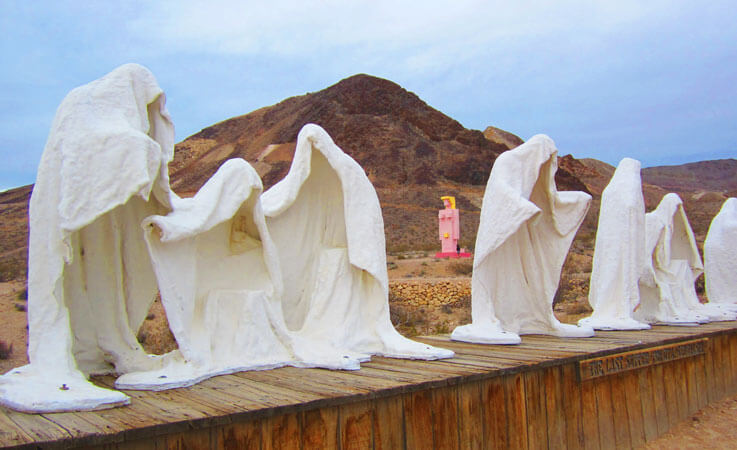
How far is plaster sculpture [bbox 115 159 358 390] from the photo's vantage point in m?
4.17

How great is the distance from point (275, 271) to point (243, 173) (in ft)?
2.77

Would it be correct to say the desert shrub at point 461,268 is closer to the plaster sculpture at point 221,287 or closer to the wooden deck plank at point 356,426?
the plaster sculpture at point 221,287

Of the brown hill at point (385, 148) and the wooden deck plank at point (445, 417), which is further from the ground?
the brown hill at point (385, 148)

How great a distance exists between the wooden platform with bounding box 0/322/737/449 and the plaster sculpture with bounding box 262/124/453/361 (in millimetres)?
405

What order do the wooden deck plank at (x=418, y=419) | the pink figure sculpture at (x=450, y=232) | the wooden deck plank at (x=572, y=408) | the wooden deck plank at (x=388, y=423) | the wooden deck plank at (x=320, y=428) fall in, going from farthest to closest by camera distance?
the pink figure sculpture at (x=450, y=232), the wooden deck plank at (x=572, y=408), the wooden deck plank at (x=418, y=419), the wooden deck plank at (x=388, y=423), the wooden deck plank at (x=320, y=428)

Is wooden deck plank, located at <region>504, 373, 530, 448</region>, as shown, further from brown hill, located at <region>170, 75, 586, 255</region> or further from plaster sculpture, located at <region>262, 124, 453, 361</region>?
brown hill, located at <region>170, 75, 586, 255</region>

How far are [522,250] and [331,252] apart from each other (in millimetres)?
2246

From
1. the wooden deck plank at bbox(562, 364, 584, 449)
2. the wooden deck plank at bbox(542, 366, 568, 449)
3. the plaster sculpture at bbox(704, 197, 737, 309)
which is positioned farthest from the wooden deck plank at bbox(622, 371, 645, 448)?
the plaster sculpture at bbox(704, 197, 737, 309)

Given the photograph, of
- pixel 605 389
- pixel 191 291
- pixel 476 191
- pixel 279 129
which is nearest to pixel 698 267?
pixel 605 389

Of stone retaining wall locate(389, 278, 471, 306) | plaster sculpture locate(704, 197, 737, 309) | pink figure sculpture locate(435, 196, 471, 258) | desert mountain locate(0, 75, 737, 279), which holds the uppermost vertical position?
desert mountain locate(0, 75, 737, 279)

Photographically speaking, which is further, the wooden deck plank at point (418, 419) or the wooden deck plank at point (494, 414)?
the wooden deck plank at point (494, 414)

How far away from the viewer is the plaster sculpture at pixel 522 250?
6113 mm

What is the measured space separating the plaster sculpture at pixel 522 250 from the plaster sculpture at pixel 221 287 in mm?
2000

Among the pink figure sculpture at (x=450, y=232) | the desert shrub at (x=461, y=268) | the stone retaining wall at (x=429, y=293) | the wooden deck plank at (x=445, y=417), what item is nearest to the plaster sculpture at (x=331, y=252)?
the wooden deck plank at (x=445, y=417)
